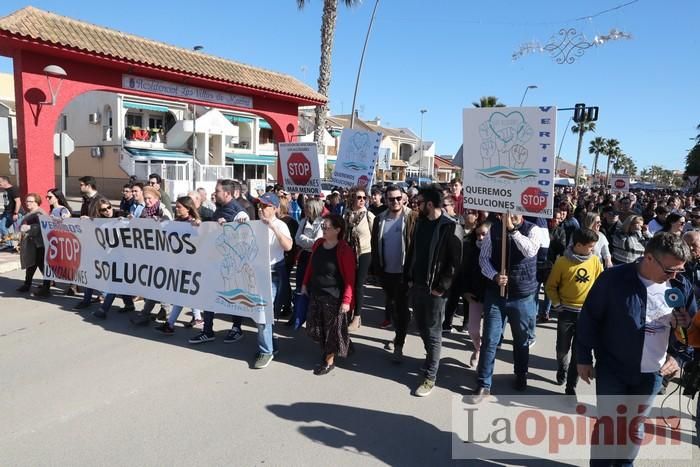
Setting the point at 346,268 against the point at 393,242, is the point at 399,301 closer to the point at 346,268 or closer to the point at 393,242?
the point at 393,242

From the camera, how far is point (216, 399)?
4.00 meters

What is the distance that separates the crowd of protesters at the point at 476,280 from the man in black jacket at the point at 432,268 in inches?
0.4

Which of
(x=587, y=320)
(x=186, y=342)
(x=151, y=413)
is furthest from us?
(x=186, y=342)

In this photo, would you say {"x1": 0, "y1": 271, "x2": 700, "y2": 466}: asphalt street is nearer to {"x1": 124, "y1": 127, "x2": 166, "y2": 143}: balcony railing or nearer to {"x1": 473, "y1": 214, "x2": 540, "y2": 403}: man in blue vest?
{"x1": 473, "y1": 214, "x2": 540, "y2": 403}: man in blue vest

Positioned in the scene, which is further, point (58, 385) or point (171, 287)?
point (171, 287)

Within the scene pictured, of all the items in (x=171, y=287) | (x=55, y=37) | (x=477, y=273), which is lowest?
(x=171, y=287)

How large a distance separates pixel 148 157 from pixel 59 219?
911 inches

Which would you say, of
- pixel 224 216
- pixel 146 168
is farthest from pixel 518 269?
pixel 146 168

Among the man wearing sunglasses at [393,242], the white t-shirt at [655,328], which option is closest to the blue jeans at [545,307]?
the man wearing sunglasses at [393,242]

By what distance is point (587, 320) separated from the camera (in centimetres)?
282

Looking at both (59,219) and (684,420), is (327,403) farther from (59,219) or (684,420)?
(59,219)

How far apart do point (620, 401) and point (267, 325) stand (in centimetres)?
322

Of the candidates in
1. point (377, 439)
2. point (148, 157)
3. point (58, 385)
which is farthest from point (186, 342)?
point (148, 157)

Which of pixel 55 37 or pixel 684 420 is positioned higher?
pixel 55 37
